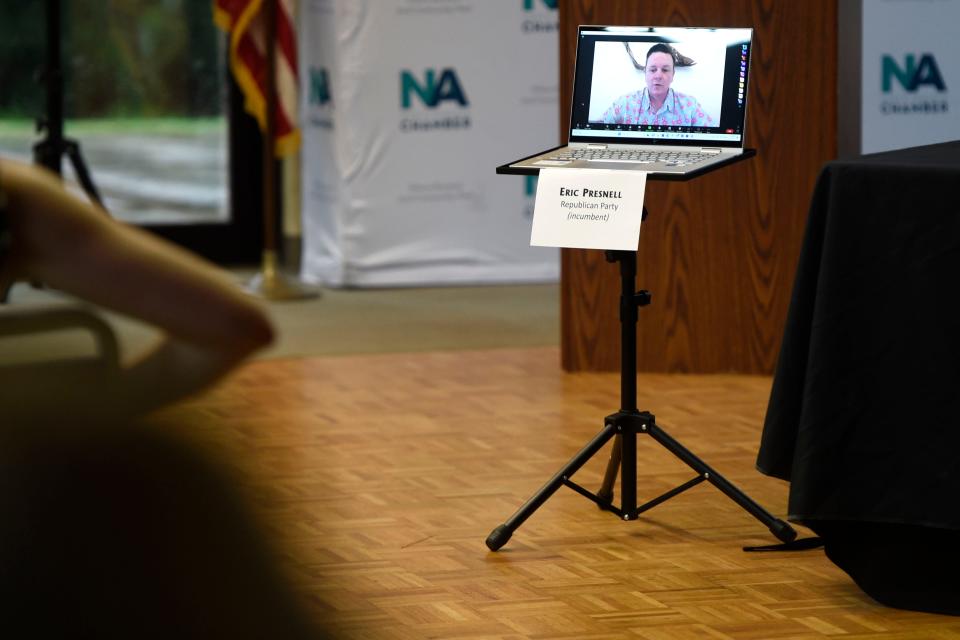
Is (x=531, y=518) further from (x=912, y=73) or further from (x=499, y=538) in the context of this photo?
(x=912, y=73)

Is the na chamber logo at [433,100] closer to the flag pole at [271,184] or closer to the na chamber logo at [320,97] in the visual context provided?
the na chamber logo at [320,97]

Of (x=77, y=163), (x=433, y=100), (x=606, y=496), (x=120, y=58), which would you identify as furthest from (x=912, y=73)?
(x=120, y=58)

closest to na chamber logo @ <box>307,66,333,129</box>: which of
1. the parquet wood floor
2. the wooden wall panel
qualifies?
the parquet wood floor

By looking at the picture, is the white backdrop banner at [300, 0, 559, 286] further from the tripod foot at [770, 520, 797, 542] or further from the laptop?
the tripod foot at [770, 520, 797, 542]

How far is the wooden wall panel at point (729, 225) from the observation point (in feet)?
16.7

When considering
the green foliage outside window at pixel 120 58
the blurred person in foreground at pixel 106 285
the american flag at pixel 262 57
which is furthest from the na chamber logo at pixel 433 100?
the blurred person in foreground at pixel 106 285

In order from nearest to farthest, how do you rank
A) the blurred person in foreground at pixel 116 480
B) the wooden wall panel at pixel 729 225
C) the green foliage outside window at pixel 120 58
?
the blurred person in foreground at pixel 116 480 → the wooden wall panel at pixel 729 225 → the green foliage outside window at pixel 120 58

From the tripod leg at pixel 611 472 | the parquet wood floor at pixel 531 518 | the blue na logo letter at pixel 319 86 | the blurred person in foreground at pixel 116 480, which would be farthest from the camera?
the blue na logo letter at pixel 319 86

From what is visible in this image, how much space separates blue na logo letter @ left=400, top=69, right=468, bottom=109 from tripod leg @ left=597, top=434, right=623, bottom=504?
12.5 feet

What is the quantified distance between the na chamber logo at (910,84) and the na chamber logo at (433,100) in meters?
Answer: 2.21

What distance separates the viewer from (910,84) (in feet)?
18.7

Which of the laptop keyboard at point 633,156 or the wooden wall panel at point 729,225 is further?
the wooden wall panel at point 729,225

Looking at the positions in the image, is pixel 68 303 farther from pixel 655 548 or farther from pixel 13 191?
pixel 655 548

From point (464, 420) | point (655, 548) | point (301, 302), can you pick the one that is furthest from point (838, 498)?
point (301, 302)
